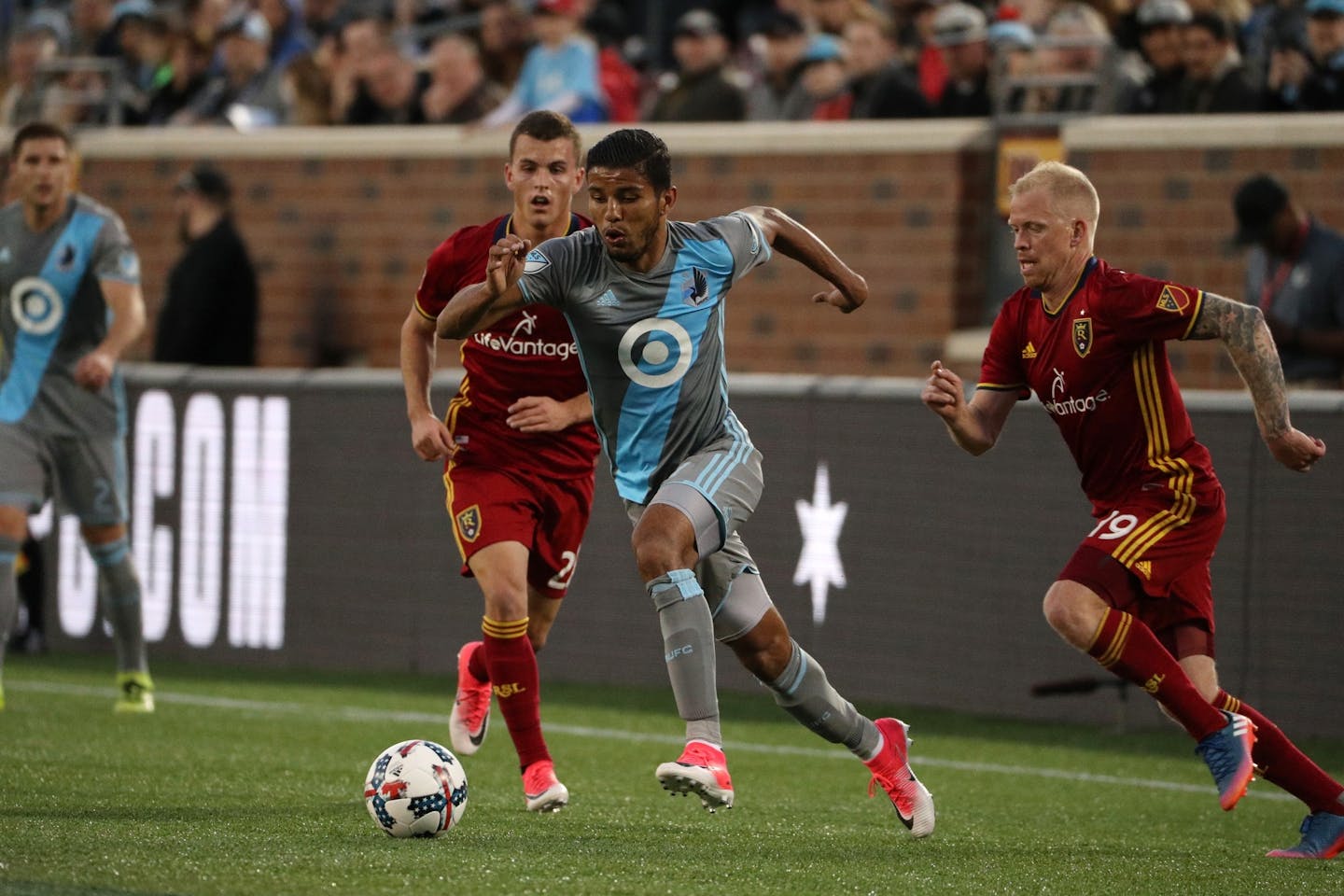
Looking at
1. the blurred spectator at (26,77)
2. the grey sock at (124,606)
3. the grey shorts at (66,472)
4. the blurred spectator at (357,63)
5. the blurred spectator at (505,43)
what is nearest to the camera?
the grey shorts at (66,472)

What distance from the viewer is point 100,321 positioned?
1024 cm

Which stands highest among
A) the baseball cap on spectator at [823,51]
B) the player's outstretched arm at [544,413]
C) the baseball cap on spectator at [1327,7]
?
the baseball cap on spectator at [1327,7]

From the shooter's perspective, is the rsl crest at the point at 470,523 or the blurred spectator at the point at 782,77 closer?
the rsl crest at the point at 470,523

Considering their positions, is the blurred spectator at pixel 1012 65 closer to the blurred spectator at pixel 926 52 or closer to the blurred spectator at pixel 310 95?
the blurred spectator at pixel 926 52

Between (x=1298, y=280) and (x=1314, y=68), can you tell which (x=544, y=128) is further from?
(x=1314, y=68)

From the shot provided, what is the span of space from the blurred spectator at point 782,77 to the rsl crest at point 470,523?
7150 mm

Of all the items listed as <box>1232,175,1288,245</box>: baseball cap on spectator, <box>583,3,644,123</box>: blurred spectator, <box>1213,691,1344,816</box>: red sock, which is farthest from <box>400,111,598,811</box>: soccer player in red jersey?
<box>583,3,644,123</box>: blurred spectator

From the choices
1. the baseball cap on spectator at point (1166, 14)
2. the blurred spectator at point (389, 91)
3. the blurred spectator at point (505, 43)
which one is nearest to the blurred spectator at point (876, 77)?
the baseball cap on spectator at point (1166, 14)

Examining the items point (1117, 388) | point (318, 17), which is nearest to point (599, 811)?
point (1117, 388)

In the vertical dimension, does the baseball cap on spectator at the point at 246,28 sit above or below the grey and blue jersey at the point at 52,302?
above

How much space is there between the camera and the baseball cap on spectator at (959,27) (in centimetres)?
1286

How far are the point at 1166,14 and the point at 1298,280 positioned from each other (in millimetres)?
2002

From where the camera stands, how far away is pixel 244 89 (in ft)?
53.9

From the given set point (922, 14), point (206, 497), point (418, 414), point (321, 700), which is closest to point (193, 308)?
point (206, 497)
